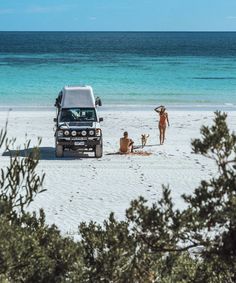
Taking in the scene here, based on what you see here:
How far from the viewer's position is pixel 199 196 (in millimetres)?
5246

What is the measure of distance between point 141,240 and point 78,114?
15.9 meters

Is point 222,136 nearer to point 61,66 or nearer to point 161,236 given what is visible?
point 161,236

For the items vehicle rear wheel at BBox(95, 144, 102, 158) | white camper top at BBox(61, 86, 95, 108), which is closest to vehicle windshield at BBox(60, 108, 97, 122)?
white camper top at BBox(61, 86, 95, 108)

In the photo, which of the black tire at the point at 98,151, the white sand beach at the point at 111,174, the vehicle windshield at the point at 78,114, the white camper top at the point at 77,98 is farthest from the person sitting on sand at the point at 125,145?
the white camper top at the point at 77,98

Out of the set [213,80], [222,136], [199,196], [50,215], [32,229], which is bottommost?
[50,215]

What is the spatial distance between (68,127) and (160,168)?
332 cm

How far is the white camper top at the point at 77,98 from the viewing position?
2145 centimetres

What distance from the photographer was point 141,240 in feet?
19.1

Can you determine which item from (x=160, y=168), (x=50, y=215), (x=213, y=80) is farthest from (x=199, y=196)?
(x=213, y=80)

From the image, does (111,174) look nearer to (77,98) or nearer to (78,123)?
(78,123)

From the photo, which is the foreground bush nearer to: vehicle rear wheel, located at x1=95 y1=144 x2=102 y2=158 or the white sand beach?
the white sand beach

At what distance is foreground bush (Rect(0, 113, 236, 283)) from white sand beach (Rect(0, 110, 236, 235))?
6.48 m

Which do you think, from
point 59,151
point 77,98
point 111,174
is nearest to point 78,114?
point 77,98

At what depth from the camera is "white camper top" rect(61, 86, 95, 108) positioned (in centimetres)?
2145
